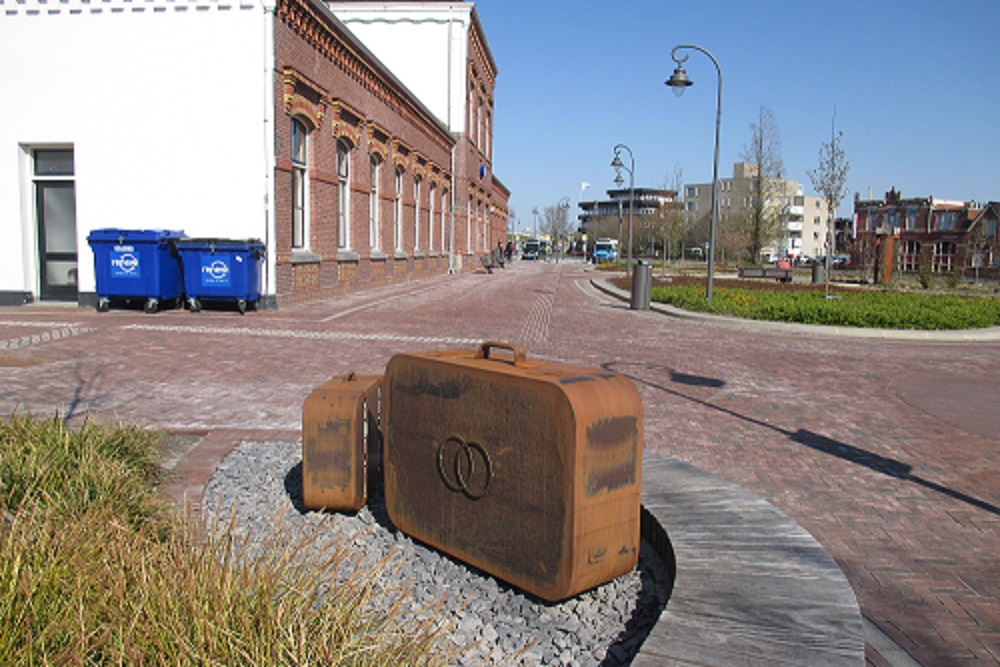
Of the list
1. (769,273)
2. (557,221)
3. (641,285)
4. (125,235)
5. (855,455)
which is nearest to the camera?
(855,455)

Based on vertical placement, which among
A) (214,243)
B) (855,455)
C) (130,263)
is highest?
(214,243)

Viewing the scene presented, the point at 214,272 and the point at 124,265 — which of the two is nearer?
the point at 124,265

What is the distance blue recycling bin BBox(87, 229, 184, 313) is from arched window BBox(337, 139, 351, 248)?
266 inches

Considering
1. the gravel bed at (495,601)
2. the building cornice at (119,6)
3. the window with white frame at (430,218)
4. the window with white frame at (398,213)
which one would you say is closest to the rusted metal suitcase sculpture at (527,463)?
the gravel bed at (495,601)

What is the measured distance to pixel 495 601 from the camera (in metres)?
3.36

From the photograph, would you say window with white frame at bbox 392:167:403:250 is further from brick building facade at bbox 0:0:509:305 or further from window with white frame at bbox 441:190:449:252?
brick building facade at bbox 0:0:509:305

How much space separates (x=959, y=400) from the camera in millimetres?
8859

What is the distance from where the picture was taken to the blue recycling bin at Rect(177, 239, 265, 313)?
14.6 metres

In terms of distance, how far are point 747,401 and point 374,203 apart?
60.2ft

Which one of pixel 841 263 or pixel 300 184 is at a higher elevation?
pixel 300 184

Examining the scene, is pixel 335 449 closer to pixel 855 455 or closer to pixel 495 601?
pixel 495 601

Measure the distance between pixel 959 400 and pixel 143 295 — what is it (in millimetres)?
12980

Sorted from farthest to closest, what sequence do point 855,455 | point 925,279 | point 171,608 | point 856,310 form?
point 925,279 → point 856,310 → point 855,455 → point 171,608

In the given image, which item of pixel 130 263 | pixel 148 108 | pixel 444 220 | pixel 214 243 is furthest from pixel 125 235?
pixel 444 220
